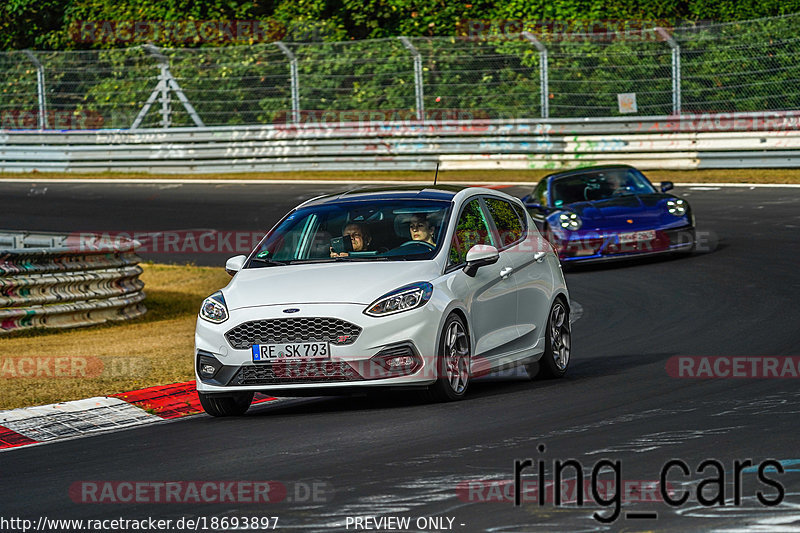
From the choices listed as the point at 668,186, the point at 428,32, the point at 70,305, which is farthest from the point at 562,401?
the point at 428,32

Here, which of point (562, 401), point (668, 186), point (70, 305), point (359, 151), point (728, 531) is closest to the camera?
point (728, 531)

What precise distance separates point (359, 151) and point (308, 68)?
2.34 meters

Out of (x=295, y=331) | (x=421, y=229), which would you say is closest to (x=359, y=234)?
(x=421, y=229)

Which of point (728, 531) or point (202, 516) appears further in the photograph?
point (202, 516)

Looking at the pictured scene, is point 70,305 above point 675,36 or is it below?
below

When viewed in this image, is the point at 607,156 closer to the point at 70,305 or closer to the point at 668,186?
the point at 668,186

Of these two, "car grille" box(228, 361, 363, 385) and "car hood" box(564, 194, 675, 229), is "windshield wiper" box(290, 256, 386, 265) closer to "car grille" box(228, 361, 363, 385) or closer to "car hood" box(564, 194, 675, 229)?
"car grille" box(228, 361, 363, 385)

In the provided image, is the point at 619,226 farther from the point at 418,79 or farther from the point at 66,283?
the point at 418,79

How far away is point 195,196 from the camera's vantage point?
27.9 m

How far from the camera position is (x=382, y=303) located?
930 centimetres

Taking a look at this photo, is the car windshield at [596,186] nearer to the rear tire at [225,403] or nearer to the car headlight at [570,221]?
the car headlight at [570,221]

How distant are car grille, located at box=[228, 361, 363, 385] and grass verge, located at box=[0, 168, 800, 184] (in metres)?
18.1

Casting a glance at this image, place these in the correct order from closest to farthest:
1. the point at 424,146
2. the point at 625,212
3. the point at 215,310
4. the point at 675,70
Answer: the point at 215,310 < the point at 625,212 < the point at 675,70 < the point at 424,146

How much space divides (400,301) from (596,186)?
1056 cm
